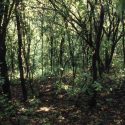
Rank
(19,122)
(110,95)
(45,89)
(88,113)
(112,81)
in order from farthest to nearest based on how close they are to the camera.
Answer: (45,89)
(112,81)
(110,95)
(88,113)
(19,122)

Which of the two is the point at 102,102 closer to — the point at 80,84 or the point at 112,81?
the point at 80,84

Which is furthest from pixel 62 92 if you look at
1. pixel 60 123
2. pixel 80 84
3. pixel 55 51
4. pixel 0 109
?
pixel 55 51

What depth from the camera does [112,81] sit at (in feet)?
56.7

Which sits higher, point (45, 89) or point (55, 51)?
point (55, 51)

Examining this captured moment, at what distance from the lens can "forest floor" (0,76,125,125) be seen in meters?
12.3

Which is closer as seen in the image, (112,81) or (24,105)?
(24,105)

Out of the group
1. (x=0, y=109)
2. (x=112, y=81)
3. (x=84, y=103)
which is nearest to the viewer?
(x=0, y=109)

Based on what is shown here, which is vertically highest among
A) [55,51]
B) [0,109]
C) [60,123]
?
[55,51]

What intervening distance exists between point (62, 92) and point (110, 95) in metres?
3.29

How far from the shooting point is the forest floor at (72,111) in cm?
1234

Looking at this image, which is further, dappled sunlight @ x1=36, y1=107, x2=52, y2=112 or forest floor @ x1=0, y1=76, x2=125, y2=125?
dappled sunlight @ x1=36, y1=107, x2=52, y2=112

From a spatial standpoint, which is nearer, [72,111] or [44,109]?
[72,111]

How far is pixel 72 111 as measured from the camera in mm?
13797

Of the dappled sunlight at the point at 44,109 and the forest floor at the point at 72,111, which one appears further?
the dappled sunlight at the point at 44,109
